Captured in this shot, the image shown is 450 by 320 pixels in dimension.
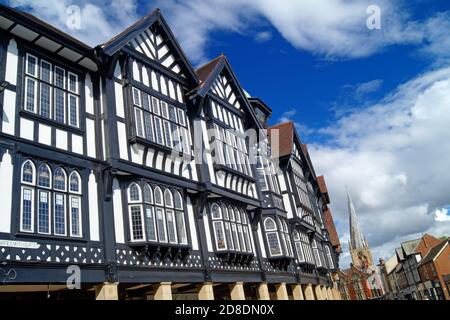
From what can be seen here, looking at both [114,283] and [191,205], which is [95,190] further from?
[191,205]

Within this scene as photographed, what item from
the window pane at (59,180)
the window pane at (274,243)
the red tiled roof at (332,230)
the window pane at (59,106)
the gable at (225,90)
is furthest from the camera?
the red tiled roof at (332,230)

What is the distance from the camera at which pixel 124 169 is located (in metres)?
12.9

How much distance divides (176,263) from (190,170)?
4100 mm

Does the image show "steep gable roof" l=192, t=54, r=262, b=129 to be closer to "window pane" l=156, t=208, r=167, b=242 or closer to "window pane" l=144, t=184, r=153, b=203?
"window pane" l=144, t=184, r=153, b=203

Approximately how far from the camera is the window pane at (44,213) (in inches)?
405

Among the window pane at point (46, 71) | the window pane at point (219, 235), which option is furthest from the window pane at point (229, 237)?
the window pane at point (46, 71)

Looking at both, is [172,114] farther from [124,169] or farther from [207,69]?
[207,69]

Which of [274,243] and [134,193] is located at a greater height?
[134,193]

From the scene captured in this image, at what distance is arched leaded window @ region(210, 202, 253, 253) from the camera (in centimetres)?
1675

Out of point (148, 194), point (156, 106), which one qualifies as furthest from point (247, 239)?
point (156, 106)

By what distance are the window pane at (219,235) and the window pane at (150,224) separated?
4.03m

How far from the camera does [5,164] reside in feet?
33.0

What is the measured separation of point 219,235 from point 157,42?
8.96m

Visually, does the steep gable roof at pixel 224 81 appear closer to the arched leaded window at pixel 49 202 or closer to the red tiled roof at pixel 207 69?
the red tiled roof at pixel 207 69
